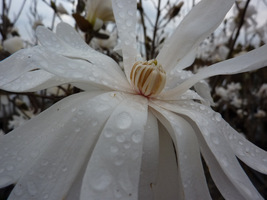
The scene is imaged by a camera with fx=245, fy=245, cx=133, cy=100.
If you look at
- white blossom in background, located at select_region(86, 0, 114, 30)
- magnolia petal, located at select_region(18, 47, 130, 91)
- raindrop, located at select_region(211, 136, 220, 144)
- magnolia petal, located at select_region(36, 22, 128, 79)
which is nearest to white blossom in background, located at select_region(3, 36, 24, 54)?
white blossom in background, located at select_region(86, 0, 114, 30)

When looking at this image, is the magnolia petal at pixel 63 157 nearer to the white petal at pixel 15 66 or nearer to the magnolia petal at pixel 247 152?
the white petal at pixel 15 66

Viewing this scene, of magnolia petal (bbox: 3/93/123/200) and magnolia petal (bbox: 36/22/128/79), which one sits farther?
magnolia petal (bbox: 36/22/128/79)

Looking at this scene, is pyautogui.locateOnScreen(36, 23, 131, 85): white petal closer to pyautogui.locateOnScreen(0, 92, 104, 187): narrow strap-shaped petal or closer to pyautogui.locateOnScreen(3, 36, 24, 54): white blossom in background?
pyautogui.locateOnScreen(0, 92, 104, 187): narrow strap-shaped petal

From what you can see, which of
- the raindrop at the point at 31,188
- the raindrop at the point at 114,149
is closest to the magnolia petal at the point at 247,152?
the raindrop at the point at 114,149

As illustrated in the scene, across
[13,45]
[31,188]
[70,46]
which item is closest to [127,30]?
Result: [70,46]

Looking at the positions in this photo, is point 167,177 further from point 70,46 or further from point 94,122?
point 70,46

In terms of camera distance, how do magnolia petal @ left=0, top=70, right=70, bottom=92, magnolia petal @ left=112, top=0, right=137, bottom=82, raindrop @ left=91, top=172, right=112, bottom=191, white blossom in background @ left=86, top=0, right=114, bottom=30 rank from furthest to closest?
white blossom in background @ left=86, top=0, right=114, bottom=30 < magnolia petal @ left=112, top=0, right=137, bottom=82 < magnolia petal @ left=0, top=70, right=70, bottom=92 < raindrop @ left=91, top=172, right=112, bottom=191

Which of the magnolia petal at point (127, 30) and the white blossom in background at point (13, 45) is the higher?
the magnolia petal at point (127, 30)
